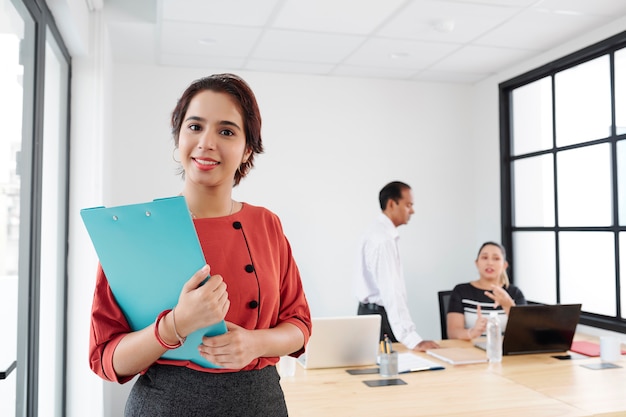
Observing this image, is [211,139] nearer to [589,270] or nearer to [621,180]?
[621,180]

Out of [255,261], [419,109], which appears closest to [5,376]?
[255,261]

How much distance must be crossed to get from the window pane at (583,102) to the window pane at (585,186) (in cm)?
11

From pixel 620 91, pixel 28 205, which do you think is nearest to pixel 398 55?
pixel 620 91

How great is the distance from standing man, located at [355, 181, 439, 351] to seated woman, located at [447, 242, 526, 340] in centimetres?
30

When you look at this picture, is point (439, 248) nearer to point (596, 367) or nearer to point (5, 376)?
point (596, 367)

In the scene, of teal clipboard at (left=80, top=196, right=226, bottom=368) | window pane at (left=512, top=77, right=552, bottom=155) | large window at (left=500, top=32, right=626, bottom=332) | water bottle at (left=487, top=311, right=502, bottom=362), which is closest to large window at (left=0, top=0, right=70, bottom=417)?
teal clipboard at (left=80, top=196, right=226, bottom=368)

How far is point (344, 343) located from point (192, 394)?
5.28ft

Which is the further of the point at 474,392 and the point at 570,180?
the point at 570,180

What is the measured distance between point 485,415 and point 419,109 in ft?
11.2

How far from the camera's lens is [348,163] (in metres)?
4.82

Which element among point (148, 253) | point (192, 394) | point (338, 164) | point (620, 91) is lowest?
point (192, 394)

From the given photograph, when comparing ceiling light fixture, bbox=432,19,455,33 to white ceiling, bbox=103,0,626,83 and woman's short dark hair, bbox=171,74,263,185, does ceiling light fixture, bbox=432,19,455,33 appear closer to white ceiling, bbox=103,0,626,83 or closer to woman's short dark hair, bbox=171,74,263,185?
white ceiling, bbox=103,0,626,83

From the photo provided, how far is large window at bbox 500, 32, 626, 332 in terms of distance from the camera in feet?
11.8

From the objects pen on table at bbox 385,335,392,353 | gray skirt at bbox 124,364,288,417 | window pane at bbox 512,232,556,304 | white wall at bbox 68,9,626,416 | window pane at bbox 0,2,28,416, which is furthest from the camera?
white wall at bbox 68,9,626,416
